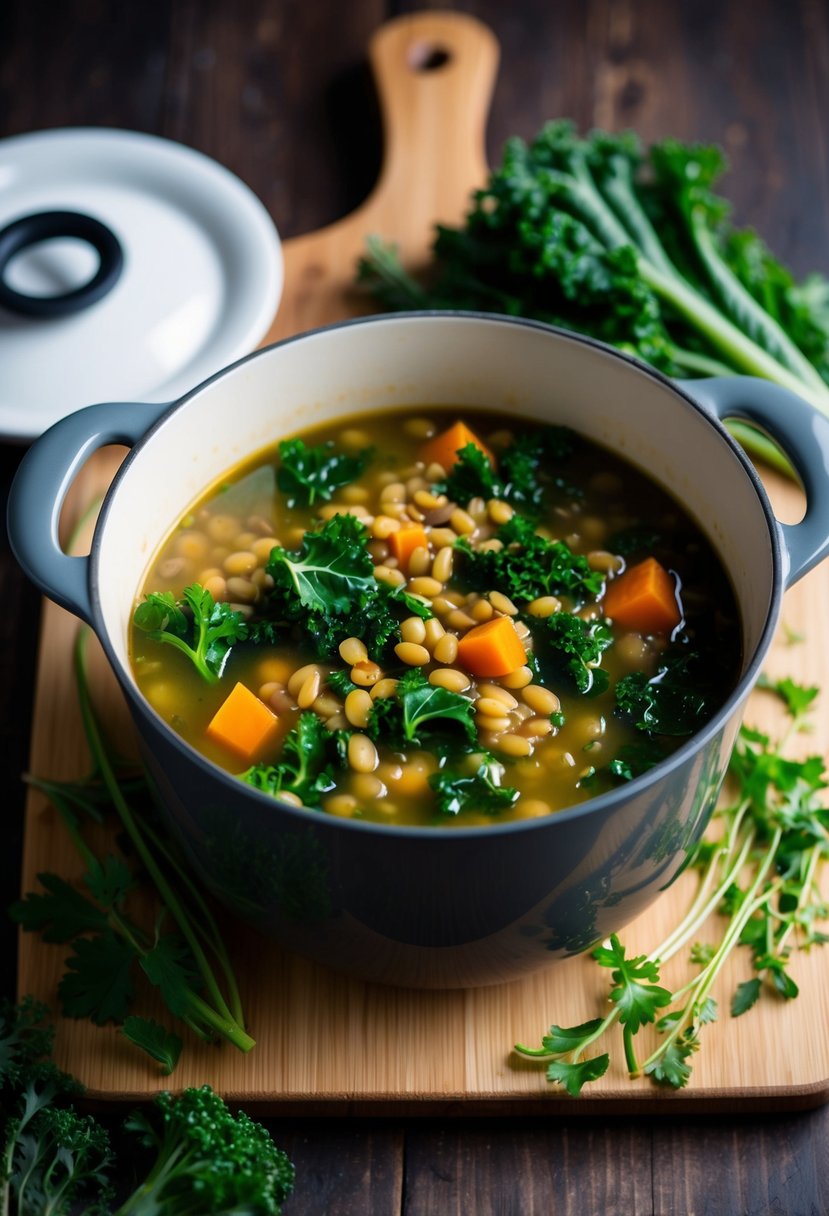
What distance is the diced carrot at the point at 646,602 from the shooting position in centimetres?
293

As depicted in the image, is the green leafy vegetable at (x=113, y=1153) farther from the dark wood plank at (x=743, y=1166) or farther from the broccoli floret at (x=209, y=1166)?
the dark wood plank at (x=743, y=1166)

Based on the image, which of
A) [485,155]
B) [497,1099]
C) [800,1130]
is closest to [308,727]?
[497,1099]

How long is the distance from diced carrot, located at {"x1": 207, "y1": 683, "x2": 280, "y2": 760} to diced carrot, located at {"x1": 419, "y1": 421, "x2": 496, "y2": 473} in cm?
84

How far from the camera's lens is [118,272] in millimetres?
3805

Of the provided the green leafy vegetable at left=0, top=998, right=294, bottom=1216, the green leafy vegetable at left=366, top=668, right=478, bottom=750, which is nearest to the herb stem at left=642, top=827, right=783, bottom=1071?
the green leafy vegetable at left=366, top=668, right=478, bottom=750

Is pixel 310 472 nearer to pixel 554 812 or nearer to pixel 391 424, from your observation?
pixel 391 424

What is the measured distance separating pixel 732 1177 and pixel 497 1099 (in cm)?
50

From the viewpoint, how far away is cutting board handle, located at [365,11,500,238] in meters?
4.29

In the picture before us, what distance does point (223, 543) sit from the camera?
3.12 meters

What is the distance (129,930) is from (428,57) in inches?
125

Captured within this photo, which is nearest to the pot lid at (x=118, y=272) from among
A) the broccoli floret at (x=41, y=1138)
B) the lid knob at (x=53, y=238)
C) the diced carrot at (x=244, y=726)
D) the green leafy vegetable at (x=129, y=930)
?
the lid knob at (x=53, y=238)

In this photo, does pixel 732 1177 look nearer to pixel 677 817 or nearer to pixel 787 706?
pixel 677 817

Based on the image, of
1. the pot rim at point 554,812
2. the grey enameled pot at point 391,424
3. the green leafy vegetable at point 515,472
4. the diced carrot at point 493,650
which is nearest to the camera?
the pot rim at point 554,812

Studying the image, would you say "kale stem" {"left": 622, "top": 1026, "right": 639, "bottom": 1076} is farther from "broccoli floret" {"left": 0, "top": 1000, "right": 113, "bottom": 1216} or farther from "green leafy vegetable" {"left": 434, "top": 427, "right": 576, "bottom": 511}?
"green leafy vegetable" {"left": 434, "top": 427, "right": 576, "bottom": 511}
